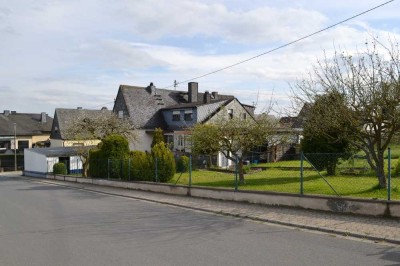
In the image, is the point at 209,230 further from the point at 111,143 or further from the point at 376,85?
the point at 111,143

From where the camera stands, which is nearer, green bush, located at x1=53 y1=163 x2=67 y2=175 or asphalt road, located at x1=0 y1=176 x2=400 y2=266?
asphalt road, located at x1=0 y1=176 x2=400 y2=266

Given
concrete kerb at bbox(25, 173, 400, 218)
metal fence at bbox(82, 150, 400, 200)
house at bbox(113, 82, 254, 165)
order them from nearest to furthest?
1. concrete kerb at bbox(25, 173, 400, 218)
2. metal fence at bbox(82, 150, 400, 200)
3. house at bbox(113, 82, 254, 165)

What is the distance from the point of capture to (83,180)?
95.7 feet

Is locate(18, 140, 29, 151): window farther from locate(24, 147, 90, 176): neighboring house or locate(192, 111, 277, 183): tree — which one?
locate(192, 111, 277, 183): tree

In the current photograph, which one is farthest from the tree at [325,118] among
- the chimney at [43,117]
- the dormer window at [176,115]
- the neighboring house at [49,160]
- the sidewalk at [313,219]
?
the chimney at [43,117]

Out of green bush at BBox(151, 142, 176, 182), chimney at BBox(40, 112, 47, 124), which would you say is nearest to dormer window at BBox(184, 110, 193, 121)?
green bush at BBox(151, 142, 176, 182)

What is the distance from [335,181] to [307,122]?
2.37 meters

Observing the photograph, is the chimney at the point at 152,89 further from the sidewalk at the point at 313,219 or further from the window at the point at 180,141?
the sidewalk at the point at 313,219

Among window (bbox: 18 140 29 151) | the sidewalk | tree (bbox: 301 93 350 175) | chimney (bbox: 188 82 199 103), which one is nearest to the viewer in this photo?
the sidewalk

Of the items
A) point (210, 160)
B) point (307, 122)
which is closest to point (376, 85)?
point (307, 122)

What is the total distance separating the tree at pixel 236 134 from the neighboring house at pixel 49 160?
26.4 metres

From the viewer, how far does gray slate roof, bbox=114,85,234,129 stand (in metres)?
46.6

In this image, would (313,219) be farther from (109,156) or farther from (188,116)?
(188,116)

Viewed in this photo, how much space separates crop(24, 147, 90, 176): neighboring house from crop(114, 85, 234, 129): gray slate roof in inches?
287
